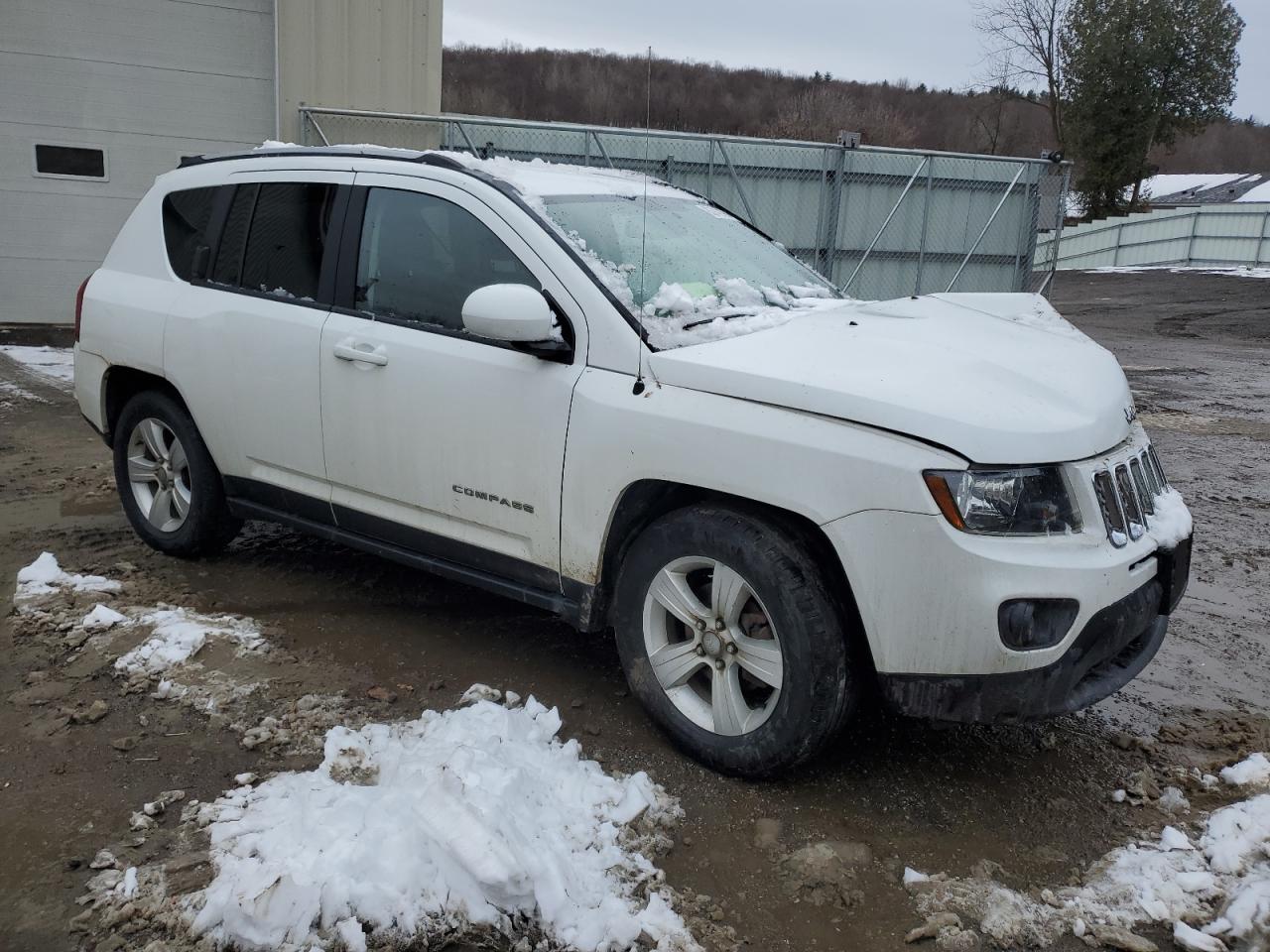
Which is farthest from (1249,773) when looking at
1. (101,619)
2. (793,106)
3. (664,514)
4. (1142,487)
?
(793,106)

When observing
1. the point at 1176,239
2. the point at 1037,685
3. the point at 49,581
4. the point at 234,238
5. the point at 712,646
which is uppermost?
the point at 234,238

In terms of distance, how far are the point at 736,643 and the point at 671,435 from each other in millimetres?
643

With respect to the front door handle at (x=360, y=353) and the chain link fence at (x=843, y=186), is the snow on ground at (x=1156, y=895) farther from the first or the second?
the chain link fence at (x=843, y=186)

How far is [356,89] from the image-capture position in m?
12.0

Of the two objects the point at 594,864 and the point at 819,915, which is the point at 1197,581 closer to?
the point at 819,915

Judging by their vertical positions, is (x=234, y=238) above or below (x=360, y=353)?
above

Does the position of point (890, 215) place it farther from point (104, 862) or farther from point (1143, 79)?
point (1143, 79)

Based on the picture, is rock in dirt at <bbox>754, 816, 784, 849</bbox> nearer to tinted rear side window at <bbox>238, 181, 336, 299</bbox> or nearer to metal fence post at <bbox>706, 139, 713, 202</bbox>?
tinted rear side window at <bbox>238, 181, 336, 299</bbox>

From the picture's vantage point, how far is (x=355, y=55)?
11906mm

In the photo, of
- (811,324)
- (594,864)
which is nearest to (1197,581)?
(811,324)

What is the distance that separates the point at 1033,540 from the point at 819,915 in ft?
3.65

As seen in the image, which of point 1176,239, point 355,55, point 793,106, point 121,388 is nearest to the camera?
point 121,388

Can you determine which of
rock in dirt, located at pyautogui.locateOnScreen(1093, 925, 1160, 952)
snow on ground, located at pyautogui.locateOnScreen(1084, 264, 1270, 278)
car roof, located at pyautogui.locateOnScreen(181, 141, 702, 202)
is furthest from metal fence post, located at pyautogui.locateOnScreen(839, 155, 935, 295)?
snow on ground, located at pyautogui.locateOnScreen(1084, 264, 1270, 278)

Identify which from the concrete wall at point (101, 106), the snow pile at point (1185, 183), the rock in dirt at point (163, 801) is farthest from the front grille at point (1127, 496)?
the snow pile at point (1185, 183)
